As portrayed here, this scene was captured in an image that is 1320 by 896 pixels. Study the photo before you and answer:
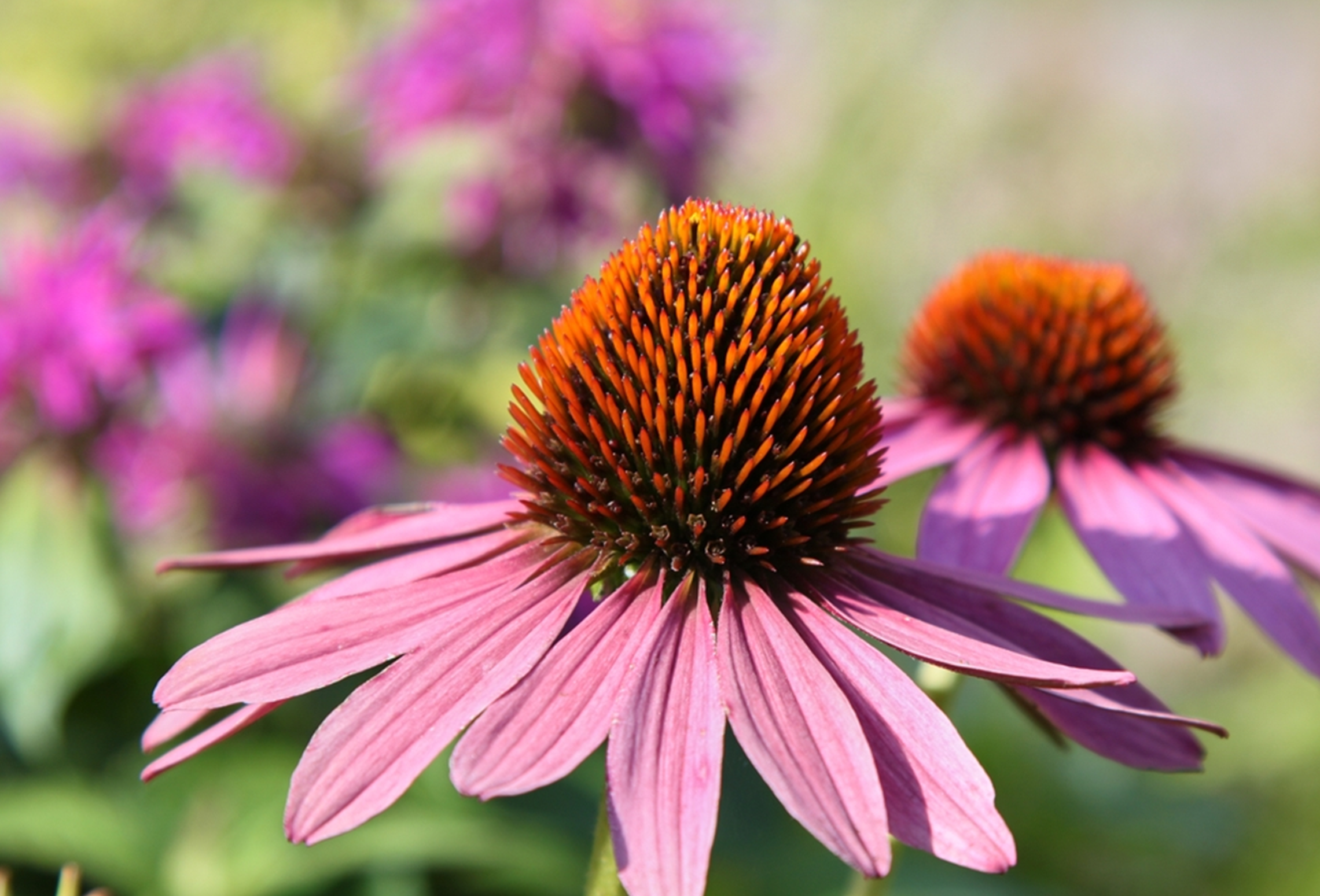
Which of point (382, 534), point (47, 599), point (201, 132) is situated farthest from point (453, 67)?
point (382, 534)

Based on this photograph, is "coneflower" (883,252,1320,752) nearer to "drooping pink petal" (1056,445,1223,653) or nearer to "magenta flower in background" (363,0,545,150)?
"drooping pink petal" (1056,445,1223,653)

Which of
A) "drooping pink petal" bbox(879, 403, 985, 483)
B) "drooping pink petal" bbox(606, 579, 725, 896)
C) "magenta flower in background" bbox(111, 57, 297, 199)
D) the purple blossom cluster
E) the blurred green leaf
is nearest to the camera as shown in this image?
"drooping pink petal" bbox(606, 579, 725, 896)

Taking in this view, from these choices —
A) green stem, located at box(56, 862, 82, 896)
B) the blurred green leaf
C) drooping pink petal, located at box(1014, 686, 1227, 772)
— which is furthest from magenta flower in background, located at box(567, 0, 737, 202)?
green stem, located at box(56, 862, 82, 896)

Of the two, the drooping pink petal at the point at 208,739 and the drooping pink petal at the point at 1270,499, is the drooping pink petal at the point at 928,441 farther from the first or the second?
the drooping pink petal at the point at 208,739

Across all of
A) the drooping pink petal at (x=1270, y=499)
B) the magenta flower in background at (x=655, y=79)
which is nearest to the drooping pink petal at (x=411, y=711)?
the drooping pink petal at (x=1270, y=499)

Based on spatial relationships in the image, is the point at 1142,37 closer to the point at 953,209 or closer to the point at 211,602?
the point at 953,209

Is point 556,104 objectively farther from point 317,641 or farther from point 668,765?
point 668,765

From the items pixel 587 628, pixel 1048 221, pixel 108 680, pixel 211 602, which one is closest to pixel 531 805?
pixel 211 602
